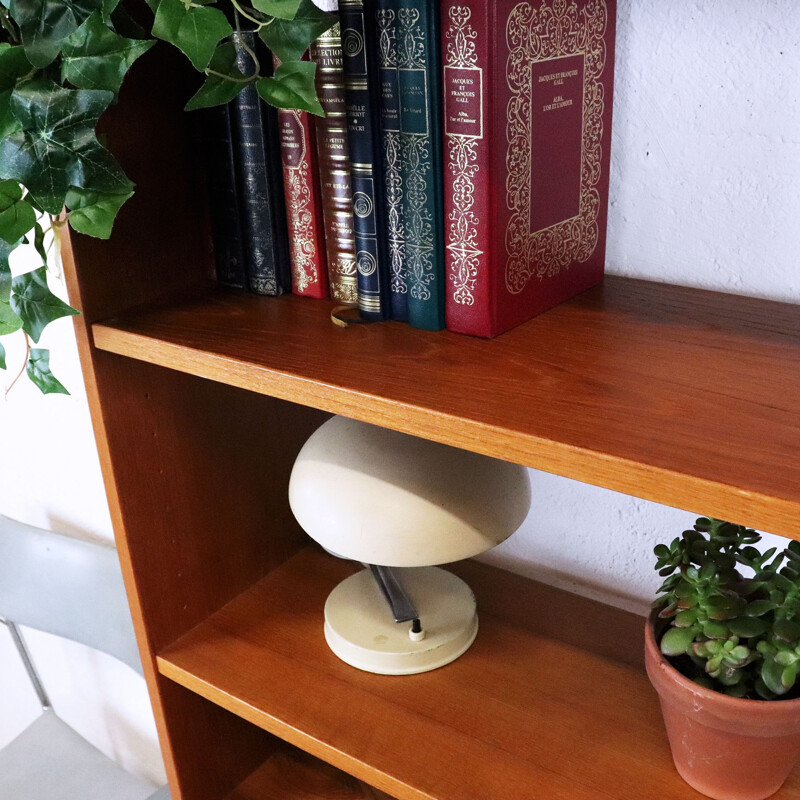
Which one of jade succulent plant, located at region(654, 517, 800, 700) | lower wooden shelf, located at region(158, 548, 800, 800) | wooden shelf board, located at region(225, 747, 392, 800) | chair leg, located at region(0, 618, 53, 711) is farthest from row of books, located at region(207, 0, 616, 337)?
chair leg, located at region(0, 618, 53, 711)

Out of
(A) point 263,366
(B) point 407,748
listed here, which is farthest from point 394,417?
(B) point 407,748

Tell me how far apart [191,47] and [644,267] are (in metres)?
0.45

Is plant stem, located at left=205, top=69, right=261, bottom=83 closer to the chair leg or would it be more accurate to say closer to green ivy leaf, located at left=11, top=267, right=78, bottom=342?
green ivy leaf, located at left=11, top=267, right=78, bottom=342

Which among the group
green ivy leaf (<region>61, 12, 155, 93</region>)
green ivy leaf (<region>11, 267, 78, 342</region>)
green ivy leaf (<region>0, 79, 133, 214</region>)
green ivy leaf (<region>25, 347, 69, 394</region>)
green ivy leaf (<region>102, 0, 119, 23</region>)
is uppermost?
green ivy leaf (<region>102, 0, 119, 23</region>)

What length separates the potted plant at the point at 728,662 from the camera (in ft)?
1.94

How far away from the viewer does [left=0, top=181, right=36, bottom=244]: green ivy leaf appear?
2.01 feet

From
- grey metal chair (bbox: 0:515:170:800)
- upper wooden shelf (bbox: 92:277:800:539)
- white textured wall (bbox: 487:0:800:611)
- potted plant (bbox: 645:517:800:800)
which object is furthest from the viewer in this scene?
grey metal chair (bbox: 0:515:170:800)

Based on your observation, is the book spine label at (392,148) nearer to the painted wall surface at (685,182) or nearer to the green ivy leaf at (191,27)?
the green ivy leaf at (191,27)

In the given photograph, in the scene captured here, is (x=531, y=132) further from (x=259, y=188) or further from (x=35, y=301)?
(x=35, y=301)

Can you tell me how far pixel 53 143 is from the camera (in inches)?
23.2

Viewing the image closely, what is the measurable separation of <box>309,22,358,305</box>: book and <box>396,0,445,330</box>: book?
0.06 metres

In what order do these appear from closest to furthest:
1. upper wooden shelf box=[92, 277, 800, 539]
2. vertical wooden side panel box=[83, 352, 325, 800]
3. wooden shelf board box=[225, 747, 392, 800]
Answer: upper wooden shelf box=[92, 277, 800, 539] → vertical wooden side panel box=[83, 352, 325, 800] → wooden shelf board box=[225, 747, 392, 800]

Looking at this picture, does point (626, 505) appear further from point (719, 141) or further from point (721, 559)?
point (719, 141)

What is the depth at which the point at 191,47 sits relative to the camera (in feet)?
1.81
